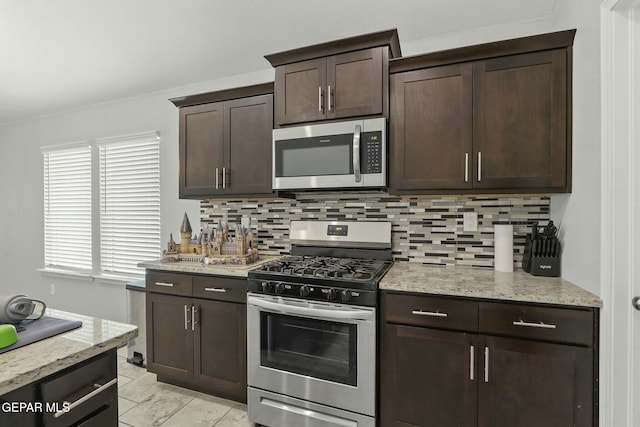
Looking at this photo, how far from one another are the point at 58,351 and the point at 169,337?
1.67 m

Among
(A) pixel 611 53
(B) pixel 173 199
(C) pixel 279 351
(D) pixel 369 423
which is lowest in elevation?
→ (D) pixel 369 423

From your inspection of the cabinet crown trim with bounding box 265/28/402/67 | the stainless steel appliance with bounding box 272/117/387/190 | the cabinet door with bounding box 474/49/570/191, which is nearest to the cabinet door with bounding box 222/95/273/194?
the stainless steel appliance with bounding box 272/117/387/190

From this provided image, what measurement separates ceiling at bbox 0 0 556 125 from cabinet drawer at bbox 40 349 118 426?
2.00 meters

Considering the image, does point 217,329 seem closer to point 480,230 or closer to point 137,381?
point 137,381

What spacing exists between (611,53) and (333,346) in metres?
1.97

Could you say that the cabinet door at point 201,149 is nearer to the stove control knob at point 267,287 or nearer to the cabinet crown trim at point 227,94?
the cabinet crown trim at point 227,94

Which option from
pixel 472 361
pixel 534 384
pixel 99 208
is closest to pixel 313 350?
pixel 472 361

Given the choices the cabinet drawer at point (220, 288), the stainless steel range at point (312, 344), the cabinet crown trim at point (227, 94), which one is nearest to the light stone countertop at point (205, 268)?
the cabinet drawer at point (220, 288)

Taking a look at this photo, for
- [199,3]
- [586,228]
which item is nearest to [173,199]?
[199,3]

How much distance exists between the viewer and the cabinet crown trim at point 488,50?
1756 mm

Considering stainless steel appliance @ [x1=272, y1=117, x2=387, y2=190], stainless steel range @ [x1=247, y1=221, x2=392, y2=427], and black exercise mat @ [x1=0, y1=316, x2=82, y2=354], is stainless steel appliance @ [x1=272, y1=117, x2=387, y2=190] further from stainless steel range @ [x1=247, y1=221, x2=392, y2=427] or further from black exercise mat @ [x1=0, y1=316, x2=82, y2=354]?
black exercise mat @ [x1=0, y1=316, x2=82, y2=354]

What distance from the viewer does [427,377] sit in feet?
5.63

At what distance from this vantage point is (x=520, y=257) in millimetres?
2141

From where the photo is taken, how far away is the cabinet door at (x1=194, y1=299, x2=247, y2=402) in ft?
7.14
